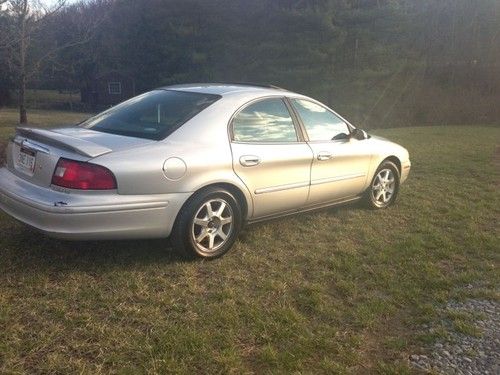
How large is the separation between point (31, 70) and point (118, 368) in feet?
67.5

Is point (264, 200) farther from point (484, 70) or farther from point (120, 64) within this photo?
point (120, 64)

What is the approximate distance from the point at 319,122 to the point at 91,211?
2.73 meters

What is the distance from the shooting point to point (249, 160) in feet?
14.3

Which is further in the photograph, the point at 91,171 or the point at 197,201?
the point at 197,201

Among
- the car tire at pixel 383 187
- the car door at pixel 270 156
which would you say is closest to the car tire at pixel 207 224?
the car door at pixel 270 156

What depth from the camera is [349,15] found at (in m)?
25.2

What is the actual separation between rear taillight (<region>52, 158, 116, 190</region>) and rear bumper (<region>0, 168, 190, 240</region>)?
0.06 meters

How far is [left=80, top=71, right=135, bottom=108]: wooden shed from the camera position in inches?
1837

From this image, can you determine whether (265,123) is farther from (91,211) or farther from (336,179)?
(91,211)

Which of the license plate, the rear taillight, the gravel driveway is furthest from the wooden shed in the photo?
the gravel driveway

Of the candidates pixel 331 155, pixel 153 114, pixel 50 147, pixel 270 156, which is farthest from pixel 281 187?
pixel 50 147

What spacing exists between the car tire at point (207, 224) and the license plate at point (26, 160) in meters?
1.20

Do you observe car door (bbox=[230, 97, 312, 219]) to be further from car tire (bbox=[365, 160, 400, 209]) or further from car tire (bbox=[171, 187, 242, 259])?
car tire (bbox=[365, 160, 400, 209])

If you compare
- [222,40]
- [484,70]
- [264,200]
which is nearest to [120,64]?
[222,40]
